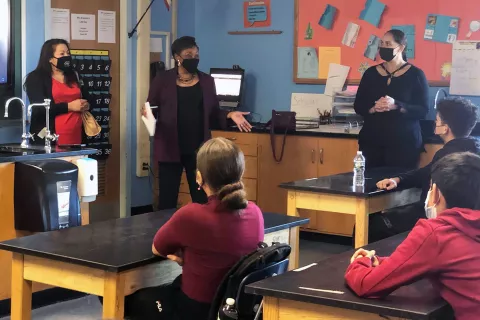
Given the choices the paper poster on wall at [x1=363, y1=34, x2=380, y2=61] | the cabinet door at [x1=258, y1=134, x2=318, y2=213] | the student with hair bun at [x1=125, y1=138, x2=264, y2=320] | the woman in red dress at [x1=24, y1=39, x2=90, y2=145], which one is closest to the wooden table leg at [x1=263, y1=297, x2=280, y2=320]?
the student with hair bun at [x1=125, y1=138, x2=264, y2=320]

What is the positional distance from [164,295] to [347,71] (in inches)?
160

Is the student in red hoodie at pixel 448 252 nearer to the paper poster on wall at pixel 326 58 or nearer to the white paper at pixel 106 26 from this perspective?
the paper poster on wall at pixel 326 58

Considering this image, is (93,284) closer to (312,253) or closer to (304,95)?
(312,253)

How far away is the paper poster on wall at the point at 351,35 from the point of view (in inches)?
257

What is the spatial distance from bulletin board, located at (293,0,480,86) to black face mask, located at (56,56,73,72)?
2569 millimetres

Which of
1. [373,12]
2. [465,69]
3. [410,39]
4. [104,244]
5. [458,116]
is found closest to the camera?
[104,244]

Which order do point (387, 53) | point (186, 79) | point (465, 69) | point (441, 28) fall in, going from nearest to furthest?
point (186, 79)
point (387, 53)
point (465, 69)
point (441, 28)

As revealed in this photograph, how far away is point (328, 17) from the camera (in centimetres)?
668

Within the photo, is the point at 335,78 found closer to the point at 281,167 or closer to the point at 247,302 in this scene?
the point at 281,167

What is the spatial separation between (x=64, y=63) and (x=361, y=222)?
6.62 ft

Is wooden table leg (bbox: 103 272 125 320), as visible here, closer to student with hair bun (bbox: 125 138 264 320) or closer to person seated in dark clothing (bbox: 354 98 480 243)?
student with hair bun (bbox: 125 138 264 320)

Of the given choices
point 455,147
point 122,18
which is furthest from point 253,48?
point 455,147

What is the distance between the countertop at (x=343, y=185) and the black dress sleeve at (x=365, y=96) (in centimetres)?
76

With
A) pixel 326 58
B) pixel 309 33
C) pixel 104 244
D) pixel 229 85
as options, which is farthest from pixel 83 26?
pixel 104 244
